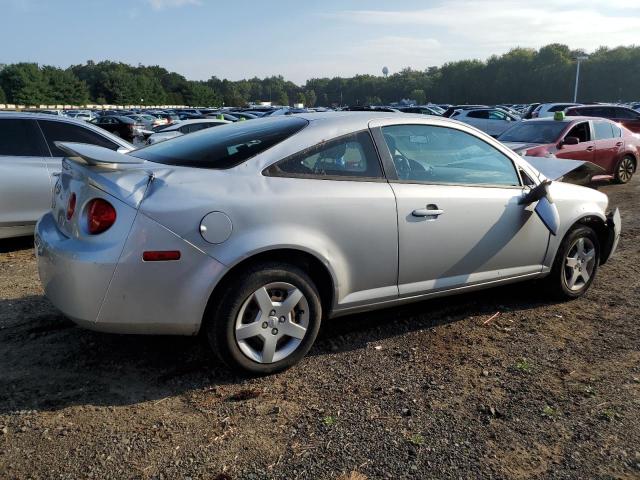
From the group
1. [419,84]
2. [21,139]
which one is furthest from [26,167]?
[419,84]

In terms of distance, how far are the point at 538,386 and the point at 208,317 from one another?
1.93 metres

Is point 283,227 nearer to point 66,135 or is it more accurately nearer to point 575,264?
point 575,264

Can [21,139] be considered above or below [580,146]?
above

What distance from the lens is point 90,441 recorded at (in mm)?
2723

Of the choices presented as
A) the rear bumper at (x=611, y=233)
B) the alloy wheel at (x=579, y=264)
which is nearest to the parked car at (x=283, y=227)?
the alloy wheel at (x=579, y=264)

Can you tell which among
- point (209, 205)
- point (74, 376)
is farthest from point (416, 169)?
point (74, 376)

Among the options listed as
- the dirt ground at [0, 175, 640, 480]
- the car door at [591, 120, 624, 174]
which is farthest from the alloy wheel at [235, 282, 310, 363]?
the car door at [591, 120, 624, 174]

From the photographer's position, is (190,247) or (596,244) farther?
(596,244)

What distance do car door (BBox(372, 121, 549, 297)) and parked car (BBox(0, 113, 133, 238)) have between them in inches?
155

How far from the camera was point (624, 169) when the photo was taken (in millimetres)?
12188

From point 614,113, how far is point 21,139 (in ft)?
58.7

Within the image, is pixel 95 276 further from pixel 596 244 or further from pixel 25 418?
pixel 596 244

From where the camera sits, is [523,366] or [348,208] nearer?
[348,208]

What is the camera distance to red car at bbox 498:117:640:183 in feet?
35.5
